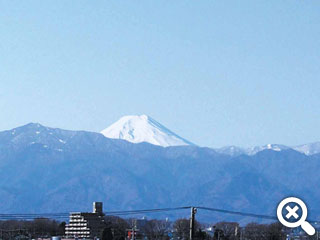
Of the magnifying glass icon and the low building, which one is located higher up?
the low building

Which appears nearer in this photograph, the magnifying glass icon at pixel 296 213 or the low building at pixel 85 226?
the magnifying glass icon at pixel 296 213

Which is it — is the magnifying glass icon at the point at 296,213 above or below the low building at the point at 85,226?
below

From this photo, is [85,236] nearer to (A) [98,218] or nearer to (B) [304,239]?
(A) [98,218]

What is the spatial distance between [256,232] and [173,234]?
16.3 m

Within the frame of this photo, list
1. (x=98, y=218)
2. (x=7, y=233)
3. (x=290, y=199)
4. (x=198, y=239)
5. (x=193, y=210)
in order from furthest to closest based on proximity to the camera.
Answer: (x=7, y=233)
(x=98, y=218)
(x=198, y=239)
(x=193, y=210)
(x=290, y=199)

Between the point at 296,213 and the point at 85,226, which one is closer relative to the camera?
the point at 296,213

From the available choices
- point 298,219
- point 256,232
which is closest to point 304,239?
point 256,232

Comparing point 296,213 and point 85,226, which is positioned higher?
point 85,226

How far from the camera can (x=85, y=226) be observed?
516 ft

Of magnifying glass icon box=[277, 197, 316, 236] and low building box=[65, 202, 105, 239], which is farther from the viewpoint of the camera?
low building box=[65, 202, 105, 239]

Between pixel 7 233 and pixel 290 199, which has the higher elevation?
pixel 7 233

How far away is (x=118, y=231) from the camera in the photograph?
168 metres

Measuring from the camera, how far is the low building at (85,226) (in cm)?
15300

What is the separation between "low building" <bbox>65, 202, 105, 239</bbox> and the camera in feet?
502
